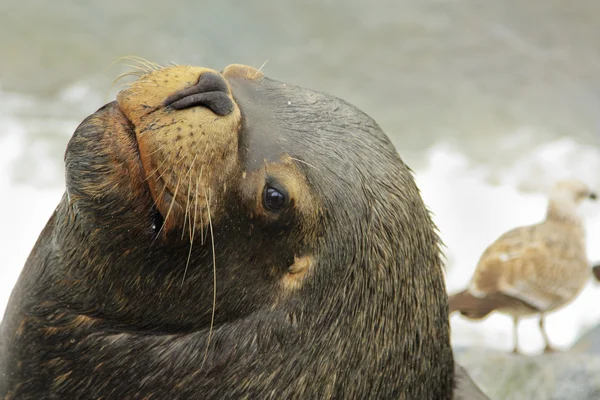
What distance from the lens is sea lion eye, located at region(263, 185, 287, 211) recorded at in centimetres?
254

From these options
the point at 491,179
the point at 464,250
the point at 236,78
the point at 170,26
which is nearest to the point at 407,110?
the point at 491,179

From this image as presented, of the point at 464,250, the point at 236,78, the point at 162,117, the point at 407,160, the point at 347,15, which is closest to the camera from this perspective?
the point at 162,117

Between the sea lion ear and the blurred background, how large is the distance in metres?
6.99

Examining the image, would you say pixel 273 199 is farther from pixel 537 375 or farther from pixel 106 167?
pixel 537 375

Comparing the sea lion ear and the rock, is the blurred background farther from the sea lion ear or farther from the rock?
the sea lion ear

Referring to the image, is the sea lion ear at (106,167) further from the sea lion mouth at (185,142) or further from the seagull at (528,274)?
the seagull at (528,274)

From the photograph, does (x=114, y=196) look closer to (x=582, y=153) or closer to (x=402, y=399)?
(x=402, y=399)

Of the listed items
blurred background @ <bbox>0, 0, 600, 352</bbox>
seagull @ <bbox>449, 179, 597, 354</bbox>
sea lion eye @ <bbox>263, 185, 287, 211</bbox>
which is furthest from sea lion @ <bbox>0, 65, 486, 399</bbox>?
blurred background @ <bbox>0, 0, 600, 352</bbox>

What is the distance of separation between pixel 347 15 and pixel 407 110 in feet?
5.21

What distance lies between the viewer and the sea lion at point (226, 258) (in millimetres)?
2498

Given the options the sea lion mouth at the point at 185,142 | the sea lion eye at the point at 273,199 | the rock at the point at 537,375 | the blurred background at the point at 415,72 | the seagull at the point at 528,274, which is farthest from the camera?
the blurred background at the point at 415,72

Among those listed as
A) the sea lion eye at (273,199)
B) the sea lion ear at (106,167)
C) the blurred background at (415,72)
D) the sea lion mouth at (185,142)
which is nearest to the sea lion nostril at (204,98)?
the sea lion mouth at (185,142)

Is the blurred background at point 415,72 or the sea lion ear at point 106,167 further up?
the blurred background at point 415,72

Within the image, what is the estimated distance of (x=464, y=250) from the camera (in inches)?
375
